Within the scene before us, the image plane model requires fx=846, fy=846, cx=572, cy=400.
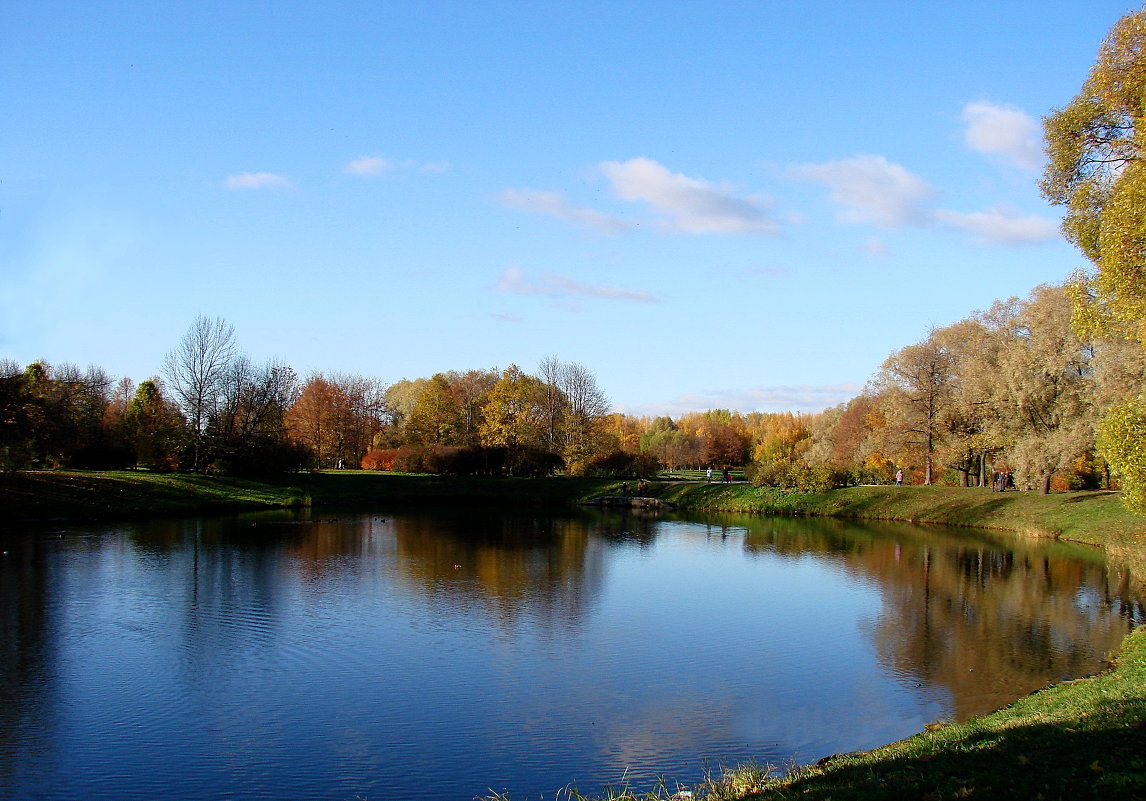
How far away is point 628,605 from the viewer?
22.0 m

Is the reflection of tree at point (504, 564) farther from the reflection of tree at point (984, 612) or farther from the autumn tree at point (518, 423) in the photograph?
the autumn tree at point (518, 423)

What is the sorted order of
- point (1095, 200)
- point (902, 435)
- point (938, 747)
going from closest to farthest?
point (938, 747), point (1095, 200), point (902, 435)

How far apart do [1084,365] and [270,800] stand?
42357 millimetres

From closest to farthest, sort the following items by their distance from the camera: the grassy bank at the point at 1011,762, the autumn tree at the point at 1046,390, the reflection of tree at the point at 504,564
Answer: the grassy bank at the point at 1011,762 < the reflection of tree at the point at 504,564 < the autumn tree at the point at 1046,390

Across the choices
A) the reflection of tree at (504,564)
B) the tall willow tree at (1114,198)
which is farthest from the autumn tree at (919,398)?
the tall willow tree at (1114,198)

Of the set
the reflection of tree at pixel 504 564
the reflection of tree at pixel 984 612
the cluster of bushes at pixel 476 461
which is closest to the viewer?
the reflection of tree at pixel 984 612

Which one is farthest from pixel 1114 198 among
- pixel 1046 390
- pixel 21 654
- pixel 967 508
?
pixel 967 508

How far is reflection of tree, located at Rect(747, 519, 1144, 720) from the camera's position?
596 inches

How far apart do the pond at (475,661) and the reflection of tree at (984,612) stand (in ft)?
0.36

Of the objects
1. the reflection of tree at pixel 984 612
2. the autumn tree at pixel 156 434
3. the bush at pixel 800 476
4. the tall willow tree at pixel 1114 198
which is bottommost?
the reflection of tree at pixel 984 612

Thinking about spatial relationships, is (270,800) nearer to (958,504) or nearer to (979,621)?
(979,621)

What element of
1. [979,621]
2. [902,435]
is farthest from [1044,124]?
[902,435]

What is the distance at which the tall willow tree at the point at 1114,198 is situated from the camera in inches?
655

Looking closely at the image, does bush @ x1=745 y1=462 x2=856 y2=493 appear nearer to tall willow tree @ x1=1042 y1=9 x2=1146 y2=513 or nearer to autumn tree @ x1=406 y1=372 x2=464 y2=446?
autumn tree @ x1=406 y1=372 x2=464 y2=446
